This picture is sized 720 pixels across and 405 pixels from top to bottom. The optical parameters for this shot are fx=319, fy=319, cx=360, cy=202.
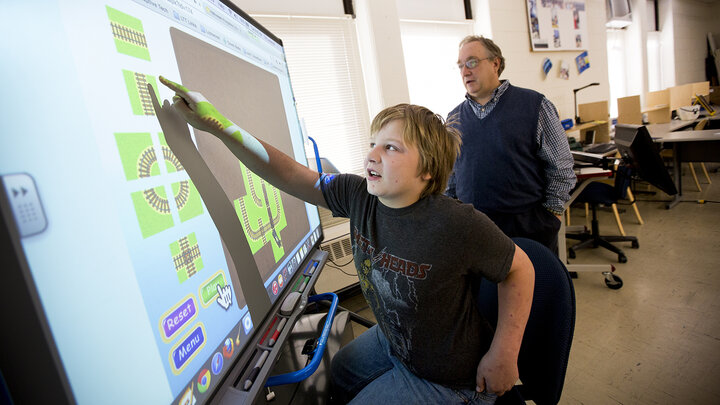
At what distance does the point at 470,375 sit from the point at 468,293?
0.68ft

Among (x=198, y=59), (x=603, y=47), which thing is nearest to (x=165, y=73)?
(x=198, y=59)

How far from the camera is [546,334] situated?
0.81 meters

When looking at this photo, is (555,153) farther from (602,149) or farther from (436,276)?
(602,149)

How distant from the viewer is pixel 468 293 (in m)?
0.81

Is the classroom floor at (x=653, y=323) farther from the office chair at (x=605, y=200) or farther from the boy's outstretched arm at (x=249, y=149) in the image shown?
the boy's outstretched arm at (x=249, y=149)

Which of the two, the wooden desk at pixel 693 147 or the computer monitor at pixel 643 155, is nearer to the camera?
the computer monitor at pixel 643 155

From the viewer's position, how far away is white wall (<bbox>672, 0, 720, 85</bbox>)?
6582mm

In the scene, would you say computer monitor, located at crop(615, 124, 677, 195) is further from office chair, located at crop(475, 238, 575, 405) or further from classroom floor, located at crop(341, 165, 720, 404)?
office chair, located at crop(475, 238, 575, 405)

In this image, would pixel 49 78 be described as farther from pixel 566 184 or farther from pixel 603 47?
pixel 603 47

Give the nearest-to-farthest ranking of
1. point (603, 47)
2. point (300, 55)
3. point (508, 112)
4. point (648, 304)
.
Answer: point (508, 112)
point (648, 304)
point (300, 55)
point (603, 47)

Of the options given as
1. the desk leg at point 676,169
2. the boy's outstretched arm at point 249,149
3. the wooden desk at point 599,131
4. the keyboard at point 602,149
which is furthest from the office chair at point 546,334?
the wooden desk at point 599,131

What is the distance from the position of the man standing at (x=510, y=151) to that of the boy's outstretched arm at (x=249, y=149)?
A: 1.08m

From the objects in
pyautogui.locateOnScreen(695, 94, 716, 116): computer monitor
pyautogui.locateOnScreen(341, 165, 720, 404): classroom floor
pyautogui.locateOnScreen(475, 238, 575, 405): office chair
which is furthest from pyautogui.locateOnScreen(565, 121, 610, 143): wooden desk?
pyautogui.locateOnScreen(475, 238, 575, 405): office chair

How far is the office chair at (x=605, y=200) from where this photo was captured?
262 centimetres
